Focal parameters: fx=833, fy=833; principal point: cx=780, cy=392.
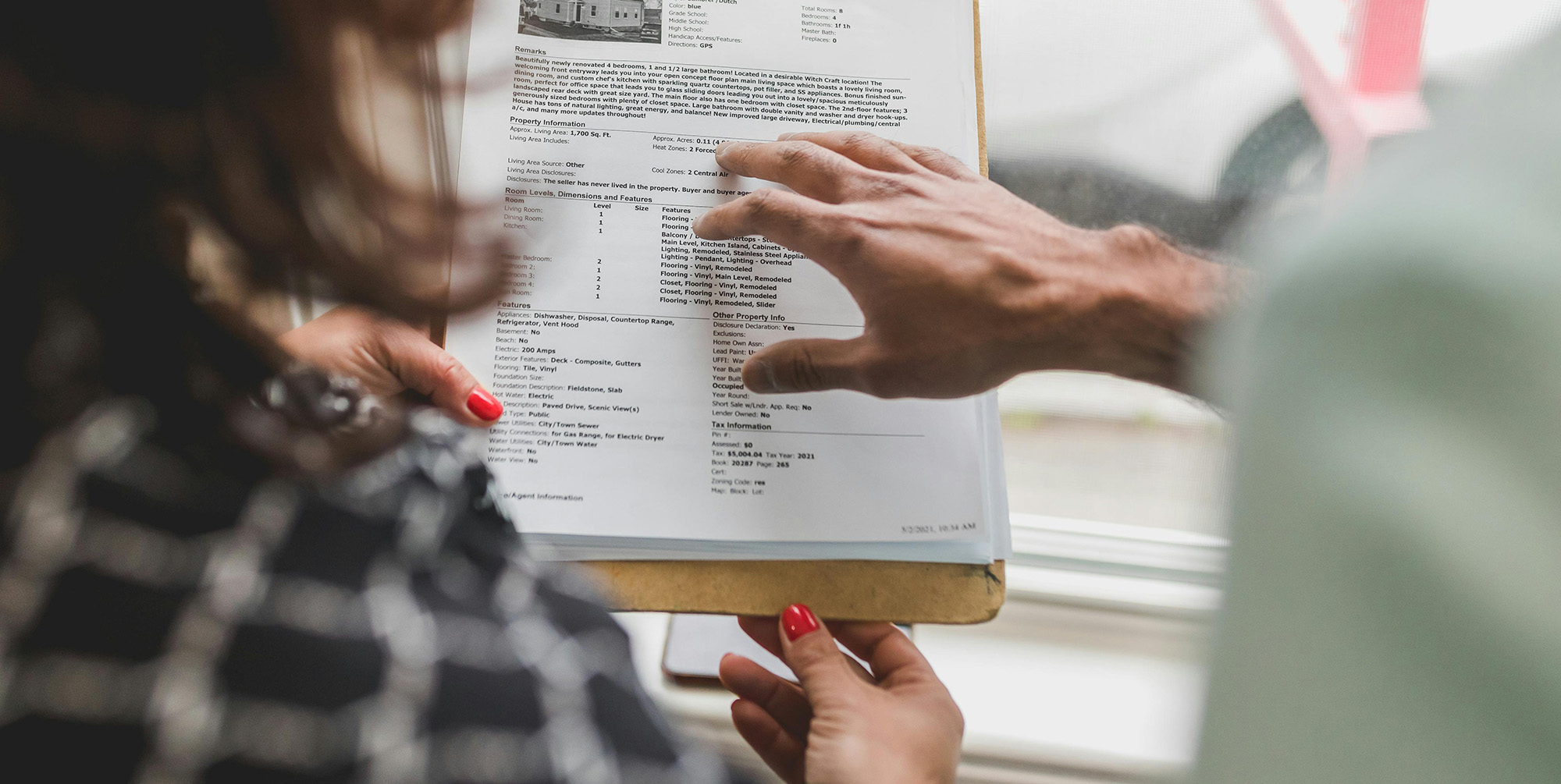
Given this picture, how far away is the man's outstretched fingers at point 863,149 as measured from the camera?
48cm

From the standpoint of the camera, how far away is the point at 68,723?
0.21 meters

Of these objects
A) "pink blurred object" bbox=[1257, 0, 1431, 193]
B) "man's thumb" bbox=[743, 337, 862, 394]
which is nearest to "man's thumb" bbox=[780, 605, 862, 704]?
"man's thumb" bbox=[743, 337, 862, 394]

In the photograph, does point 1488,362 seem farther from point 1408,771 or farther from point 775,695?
point 775,695

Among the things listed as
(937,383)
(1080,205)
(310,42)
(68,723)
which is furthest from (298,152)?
(1080,205)

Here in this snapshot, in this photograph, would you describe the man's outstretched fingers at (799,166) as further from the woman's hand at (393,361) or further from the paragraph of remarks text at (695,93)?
the woman's hand at (393,361)

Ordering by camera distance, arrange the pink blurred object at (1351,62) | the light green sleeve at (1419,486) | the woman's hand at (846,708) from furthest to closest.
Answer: the pink blurred object at (1351,62) → the woman's hand at (846,708) → the light green sleeve at (1419,486)

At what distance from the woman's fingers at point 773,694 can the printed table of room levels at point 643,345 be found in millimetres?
133

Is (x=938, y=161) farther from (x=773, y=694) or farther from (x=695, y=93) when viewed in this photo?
(x=773, y=694)

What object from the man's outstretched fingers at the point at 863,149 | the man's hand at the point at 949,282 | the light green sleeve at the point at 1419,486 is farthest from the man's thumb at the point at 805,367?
the light green sleeve at the point at 1419,486

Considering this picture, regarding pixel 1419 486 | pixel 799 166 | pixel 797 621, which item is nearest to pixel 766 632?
pixel 797 621

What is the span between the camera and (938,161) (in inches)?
19.0

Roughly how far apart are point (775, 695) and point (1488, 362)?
1.39 ft

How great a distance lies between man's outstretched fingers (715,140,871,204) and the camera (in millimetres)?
462

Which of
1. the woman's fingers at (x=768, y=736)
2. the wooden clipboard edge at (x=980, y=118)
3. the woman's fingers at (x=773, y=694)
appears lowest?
the woman's fingers at (x=768, y=736)
